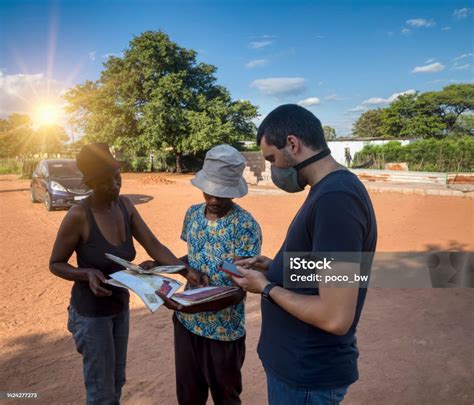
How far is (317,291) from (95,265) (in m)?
1.31

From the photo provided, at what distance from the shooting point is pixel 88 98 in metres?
27.9

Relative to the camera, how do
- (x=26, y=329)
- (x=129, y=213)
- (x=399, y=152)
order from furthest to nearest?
1. (x=399, y=152)
2. (x=26, y=329)
3. (x=129, y=213)

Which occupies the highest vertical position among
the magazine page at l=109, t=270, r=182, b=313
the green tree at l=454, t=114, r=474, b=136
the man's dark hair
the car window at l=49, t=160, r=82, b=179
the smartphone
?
the green tree at l=454, t=114, r=474, b=136

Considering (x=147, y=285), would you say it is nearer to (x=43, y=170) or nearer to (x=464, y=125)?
(x=43, y=170)

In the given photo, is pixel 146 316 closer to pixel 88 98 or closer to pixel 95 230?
pixel 95 230

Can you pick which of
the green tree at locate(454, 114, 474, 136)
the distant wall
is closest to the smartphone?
the distant wall

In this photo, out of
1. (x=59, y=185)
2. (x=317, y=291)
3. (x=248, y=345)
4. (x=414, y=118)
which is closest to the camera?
(x=317, y=291)

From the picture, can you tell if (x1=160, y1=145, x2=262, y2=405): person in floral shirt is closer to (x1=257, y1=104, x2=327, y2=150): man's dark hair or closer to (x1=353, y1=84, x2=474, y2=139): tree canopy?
(x1=257, y1=104, x2=327, y2=150): man's dark hair

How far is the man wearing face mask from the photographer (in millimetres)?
1300

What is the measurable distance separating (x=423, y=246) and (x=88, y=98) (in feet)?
87.7

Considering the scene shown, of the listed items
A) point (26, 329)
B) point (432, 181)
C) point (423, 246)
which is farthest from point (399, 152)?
point (26, 329)

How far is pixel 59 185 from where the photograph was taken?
36.3ft

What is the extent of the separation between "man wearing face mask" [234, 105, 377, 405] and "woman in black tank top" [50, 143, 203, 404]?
0.77 meters

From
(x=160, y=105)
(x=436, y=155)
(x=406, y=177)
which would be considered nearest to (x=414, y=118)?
(x=436, y=155)
